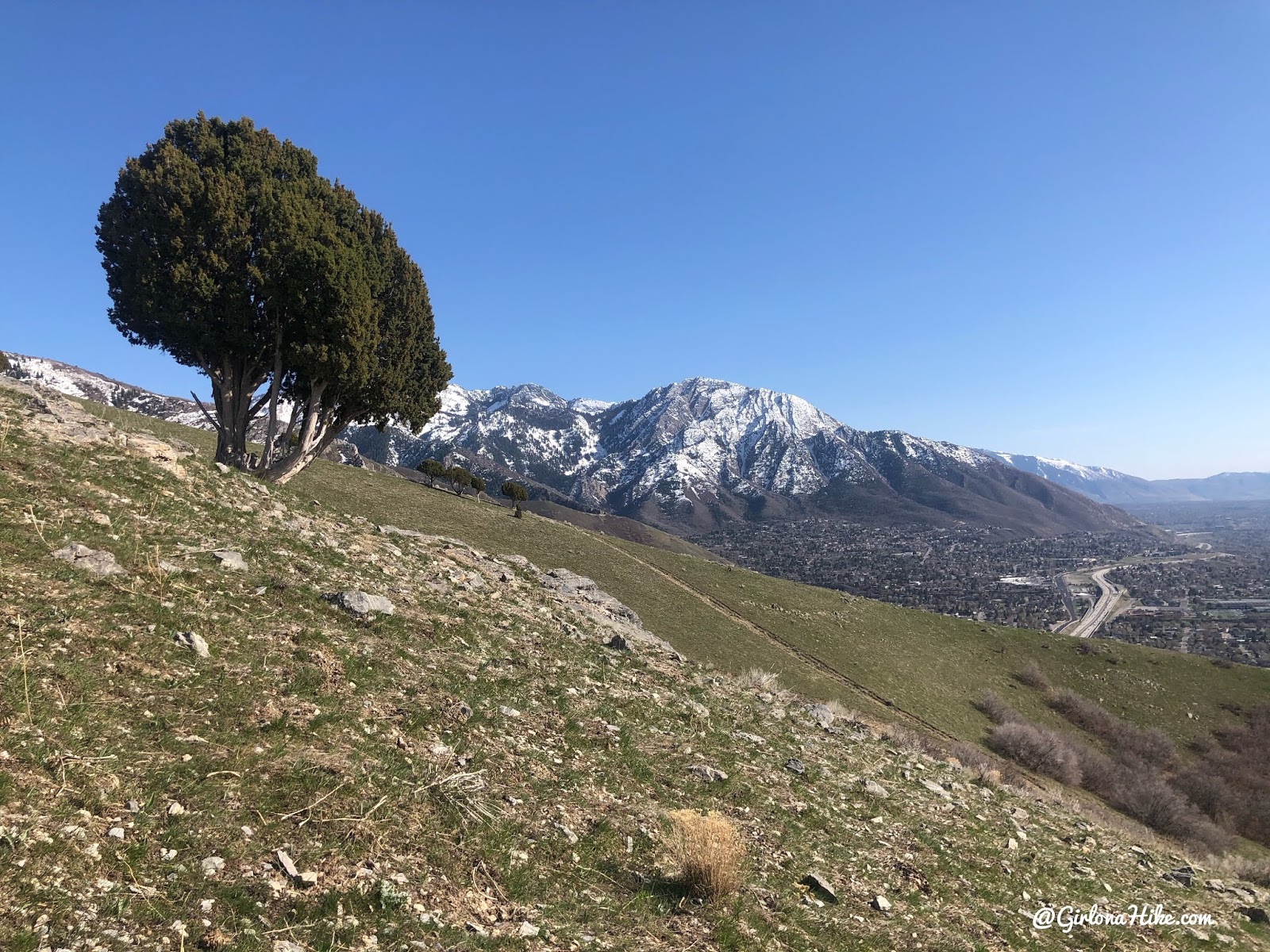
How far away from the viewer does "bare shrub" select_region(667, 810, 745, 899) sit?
321 inches

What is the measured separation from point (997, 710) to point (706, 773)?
5214 cm

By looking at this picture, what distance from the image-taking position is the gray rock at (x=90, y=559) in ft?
33.3

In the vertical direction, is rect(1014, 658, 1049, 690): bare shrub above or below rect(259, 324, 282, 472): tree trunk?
below

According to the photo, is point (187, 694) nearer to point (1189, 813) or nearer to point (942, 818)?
point (942, 818)

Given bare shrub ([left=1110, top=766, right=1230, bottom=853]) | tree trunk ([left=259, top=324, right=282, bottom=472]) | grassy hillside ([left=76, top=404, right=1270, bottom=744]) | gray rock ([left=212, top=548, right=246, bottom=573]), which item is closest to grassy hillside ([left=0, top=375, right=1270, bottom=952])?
gray rock ([left=212, top=548, right=246, bottom=573])

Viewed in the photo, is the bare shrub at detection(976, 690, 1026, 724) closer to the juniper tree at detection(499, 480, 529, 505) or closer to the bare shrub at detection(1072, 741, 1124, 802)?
Answer: the bare shrub at detection(1072, 741, 1124, 802)

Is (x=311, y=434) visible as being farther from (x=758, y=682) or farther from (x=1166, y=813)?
(x=1166, y=813)

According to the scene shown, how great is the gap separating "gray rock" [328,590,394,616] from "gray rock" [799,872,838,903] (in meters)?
11.0

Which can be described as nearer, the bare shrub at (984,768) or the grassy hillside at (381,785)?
the grassy hillside at (381,785)

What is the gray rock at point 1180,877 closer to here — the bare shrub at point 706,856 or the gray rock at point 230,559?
the bare shrub at point 706,856

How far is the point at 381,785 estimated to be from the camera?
796cm

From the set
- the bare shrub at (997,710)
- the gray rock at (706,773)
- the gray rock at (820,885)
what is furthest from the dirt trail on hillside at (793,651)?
the gray rock at (820,885)

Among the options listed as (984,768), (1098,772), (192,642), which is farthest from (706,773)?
(1098,772)

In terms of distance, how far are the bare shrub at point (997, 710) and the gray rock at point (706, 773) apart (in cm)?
4917
